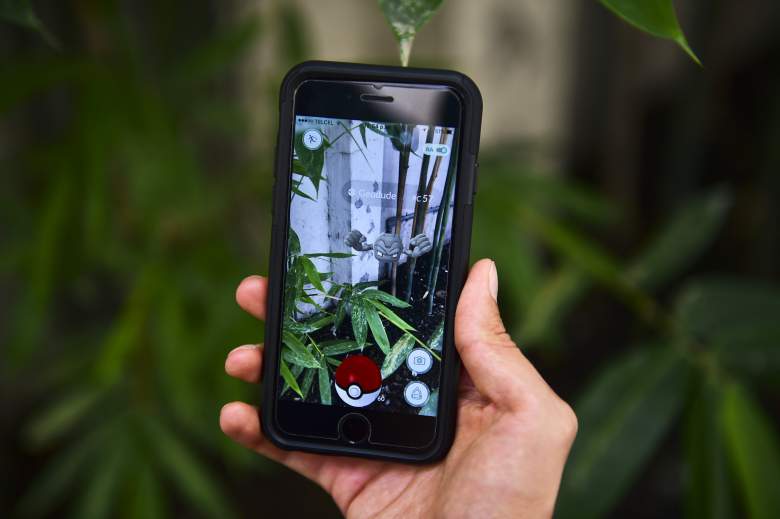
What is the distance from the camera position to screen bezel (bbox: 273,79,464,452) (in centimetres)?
42

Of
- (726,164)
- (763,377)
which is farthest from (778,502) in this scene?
(726,164)

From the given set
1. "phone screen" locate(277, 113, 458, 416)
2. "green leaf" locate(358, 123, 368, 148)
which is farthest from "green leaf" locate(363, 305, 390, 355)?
"green leaf" locate(358, 123, 368, 148)

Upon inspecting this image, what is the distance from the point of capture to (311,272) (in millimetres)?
436

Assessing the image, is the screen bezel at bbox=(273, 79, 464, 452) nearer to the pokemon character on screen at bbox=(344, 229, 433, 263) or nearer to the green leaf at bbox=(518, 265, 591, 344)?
the pokemon character on screen at bbox=(344, 229, 433, 263)

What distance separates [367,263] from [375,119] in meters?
0.09

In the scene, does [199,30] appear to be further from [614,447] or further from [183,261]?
[614,447]

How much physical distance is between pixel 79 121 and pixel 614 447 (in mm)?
602

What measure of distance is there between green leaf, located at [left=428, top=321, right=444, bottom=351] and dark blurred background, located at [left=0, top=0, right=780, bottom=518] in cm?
24

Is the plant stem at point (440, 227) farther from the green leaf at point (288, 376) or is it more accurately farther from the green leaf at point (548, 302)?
the green leaf at point (548, 302)

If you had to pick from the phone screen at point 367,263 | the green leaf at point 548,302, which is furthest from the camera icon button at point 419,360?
the green leaf at point 548,302

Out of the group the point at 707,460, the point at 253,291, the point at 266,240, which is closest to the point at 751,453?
the point at 707,460

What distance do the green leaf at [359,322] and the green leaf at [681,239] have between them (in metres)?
0.40

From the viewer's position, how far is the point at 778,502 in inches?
21.9

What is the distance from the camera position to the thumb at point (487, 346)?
1.29ft
